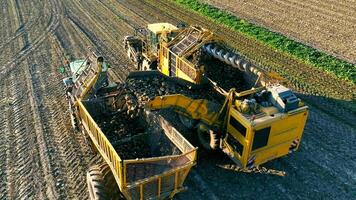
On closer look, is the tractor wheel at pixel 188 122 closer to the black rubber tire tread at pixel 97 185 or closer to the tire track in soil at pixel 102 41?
the black rubber tire tread at pixel 97 185

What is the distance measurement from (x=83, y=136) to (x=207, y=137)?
4.10 metres

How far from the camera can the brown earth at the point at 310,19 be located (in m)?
18.9

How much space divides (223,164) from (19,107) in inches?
320

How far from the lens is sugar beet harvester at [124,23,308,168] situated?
9.88 m

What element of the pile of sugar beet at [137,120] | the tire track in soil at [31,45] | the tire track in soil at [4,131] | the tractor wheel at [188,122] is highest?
the pile of sugar beet at [137,120]

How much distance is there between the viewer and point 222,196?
32.8 ft

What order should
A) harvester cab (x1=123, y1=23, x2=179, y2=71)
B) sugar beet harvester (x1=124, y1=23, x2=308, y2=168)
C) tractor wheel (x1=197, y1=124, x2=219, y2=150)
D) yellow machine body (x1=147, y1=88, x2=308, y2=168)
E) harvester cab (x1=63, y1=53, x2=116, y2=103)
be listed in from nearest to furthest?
yellow machine body (x1=147, y1=88, x2=308, y2=168), sugar beet harvester (x1=124, y1=23, x2=308, y2=168), tractor wheel (x1=197, y1=124, x2=219, y2=150), harvester cab (x1=63, y1=53, x2=116, y2=103), harvester cab (x1=123, y1=23, x2=179, y2=71)

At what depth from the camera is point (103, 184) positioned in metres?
8.84

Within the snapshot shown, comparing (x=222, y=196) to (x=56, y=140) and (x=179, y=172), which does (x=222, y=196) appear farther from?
(x=56, y=140)

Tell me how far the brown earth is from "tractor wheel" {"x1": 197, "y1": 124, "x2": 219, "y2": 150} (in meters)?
9.39

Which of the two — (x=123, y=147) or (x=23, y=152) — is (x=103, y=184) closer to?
(x=123, y=147)

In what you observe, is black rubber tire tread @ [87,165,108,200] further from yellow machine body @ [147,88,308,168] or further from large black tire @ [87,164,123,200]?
yellow machine body @ [147,88,308,168]

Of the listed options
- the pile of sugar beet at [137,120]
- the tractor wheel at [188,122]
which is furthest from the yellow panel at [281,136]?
the pile of sugar beet at [137,120]

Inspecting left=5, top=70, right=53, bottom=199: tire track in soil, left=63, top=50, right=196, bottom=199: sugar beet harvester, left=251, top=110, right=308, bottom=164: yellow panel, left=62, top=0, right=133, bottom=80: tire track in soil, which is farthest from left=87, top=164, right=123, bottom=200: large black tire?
left=62, top=0, right=133, bottom=80: tire track in soil
